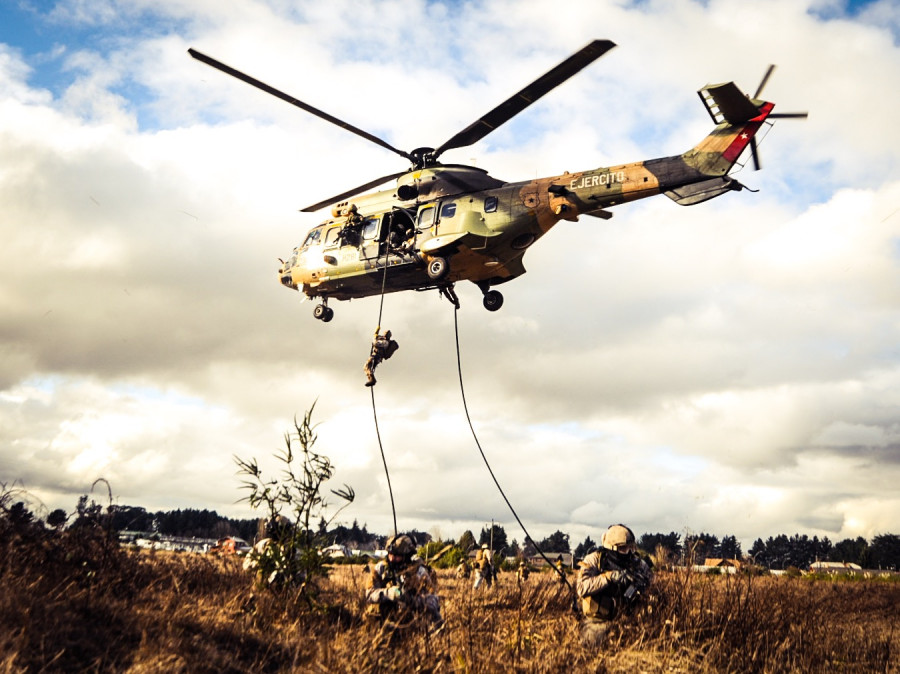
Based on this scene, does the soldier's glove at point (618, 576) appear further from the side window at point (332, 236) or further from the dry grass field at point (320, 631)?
the side window at point (332, 236)

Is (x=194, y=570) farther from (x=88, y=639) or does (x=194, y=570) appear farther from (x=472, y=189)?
(x=472, y=189)

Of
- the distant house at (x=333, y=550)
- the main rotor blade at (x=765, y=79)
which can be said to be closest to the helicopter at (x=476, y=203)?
the main rotor blade at (x=765, y=79)

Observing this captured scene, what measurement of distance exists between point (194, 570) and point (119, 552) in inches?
46.1

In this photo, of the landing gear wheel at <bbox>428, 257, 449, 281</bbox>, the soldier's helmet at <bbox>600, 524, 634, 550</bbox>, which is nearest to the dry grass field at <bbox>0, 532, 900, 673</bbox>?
the soldier's helmet at <bbox>600, 524, 634, 550</bbox>

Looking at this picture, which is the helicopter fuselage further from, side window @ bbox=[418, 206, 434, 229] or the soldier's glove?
the soldier's glove

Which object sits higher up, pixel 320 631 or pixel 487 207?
pixel 487 207

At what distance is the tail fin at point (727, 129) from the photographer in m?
14.6

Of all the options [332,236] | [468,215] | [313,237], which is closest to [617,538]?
[468,215]

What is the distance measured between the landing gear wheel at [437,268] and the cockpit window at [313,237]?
13.7 feet

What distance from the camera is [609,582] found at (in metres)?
7.47

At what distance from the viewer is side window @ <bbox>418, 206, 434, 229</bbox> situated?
16.7 metres

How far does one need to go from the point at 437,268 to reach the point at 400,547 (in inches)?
371

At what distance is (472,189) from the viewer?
55.3 ft

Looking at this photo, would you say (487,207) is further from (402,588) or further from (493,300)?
(402,588)
